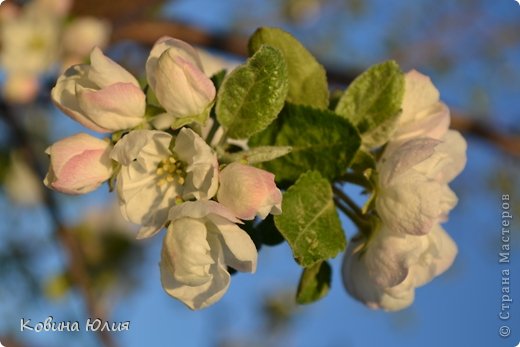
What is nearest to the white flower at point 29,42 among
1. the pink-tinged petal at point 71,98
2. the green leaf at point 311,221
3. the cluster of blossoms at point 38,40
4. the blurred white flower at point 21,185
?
the cluster of blossoms at point 38,40

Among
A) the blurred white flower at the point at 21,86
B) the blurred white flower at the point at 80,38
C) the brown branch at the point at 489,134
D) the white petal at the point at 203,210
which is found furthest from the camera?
the brown branch at the point at 489,134

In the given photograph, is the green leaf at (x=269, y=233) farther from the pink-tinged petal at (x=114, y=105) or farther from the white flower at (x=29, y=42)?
the white flower at (x=29, y=42)

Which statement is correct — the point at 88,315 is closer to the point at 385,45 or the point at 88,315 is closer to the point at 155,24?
the point at 155,24

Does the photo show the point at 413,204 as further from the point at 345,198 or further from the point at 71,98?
the point at 71,98

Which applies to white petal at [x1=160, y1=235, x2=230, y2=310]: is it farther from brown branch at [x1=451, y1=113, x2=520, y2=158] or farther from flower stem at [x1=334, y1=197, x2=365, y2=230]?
brown branch at [x1=451, y1=113, x2=520, y2=158]

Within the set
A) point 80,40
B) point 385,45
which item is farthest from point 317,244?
point 385,45

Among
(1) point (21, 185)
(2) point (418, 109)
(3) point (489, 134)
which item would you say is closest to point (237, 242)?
(2) point (418, 109)
